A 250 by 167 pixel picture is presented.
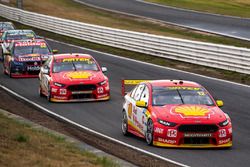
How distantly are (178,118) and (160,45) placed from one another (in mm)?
20263

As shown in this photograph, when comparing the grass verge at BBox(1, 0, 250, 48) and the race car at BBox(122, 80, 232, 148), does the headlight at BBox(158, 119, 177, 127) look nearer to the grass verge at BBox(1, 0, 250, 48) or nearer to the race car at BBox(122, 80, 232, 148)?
the race car at BBox(122, 80, 232, 148)

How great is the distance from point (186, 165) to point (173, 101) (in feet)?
9.12

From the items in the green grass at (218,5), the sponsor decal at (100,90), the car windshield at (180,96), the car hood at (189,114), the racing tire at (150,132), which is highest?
the car windshield at (180,96)

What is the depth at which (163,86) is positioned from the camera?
16.4 metres

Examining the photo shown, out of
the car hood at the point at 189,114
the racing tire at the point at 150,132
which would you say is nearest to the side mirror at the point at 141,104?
the car hood at the point at 189,114

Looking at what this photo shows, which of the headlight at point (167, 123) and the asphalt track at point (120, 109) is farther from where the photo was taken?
the headlight at point (167, 123)

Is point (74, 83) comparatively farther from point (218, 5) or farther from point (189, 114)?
point (218, 5)

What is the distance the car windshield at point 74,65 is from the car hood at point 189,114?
27.9ft

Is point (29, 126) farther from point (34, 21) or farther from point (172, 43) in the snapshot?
point (34, 21)

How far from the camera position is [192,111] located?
15234 mm

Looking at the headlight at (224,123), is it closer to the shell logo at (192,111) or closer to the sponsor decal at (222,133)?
the sponsor decal at (222,133)

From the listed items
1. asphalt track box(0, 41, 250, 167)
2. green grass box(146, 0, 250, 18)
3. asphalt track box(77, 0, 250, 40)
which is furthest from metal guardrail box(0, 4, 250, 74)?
green grass box(146, 0, 250, 18)

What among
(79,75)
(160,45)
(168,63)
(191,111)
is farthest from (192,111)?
(160,45)

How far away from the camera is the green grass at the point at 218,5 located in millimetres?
56559
